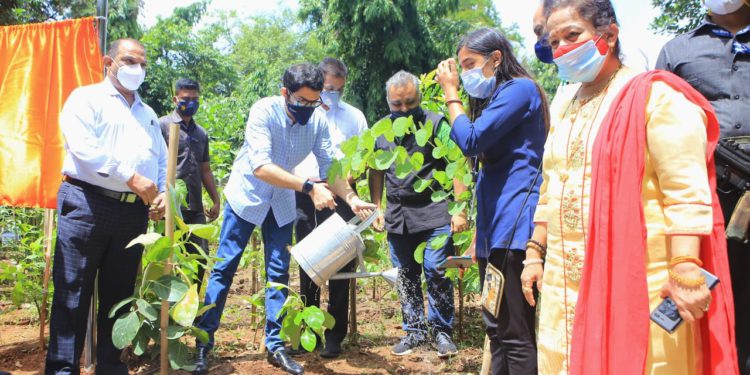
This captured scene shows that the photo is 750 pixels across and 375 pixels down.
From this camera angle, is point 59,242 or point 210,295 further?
point 210,295

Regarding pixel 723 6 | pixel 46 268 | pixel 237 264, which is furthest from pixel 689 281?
pixel 46 268

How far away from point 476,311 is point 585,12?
11.1ft

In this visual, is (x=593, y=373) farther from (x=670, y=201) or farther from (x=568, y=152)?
(x=568, y=152)

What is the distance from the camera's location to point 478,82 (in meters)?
2.44

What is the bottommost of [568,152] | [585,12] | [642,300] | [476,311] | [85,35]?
[476,311]

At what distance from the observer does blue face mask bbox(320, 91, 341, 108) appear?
4188 mm

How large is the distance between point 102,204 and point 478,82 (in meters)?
A: 1.70

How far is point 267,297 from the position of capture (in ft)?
11.4

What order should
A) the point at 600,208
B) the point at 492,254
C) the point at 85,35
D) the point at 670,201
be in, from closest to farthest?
the point at 670,201 → the point at 600,208 → the point at 492,254 → the point at 85,35

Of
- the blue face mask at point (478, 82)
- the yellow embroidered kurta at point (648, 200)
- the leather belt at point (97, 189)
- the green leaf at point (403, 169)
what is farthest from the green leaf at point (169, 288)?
the yellow embroidered kurta at point (648, 200)

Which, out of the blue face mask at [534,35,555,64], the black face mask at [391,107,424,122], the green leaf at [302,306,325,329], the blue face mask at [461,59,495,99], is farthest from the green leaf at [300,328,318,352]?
the blue face mask at [534,35,555,64]

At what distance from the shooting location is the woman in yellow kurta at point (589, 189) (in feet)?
4.81

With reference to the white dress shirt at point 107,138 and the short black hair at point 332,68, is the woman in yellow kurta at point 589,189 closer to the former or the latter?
the white dress shirt at point 107,138

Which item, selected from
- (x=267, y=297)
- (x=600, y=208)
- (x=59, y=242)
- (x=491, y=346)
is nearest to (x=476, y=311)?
(x=267, y=297)
